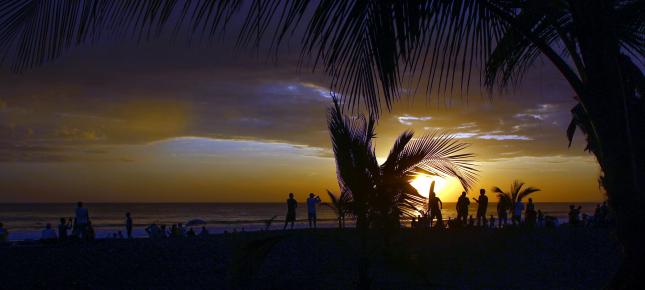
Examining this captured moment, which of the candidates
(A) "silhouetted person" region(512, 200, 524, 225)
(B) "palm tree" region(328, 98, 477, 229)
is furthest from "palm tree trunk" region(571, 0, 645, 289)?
(A) "silhouetted person" region(512, 200, 524, 225)

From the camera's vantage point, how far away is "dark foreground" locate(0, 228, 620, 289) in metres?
12.9

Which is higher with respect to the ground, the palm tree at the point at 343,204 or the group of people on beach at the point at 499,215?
the palm tree at the point at 343,204

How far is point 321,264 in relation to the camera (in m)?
15.6

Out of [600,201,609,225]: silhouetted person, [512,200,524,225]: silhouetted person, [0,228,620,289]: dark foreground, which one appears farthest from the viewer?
[600,201,609,225]: silhouetted person

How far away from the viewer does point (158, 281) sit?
45.1ft

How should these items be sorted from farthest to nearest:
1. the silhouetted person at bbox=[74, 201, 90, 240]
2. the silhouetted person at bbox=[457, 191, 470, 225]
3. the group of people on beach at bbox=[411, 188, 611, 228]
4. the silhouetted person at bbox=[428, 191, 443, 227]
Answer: the silhouetted person at bbox=[457, 191, 470, 225] < the group of people on beach at bbox=[411, 188, 611, 228] < the silhouetted person at bbox=[74, 201, 90, 240] < the silhouetted person at bbox=[428, 191, 443, 227]

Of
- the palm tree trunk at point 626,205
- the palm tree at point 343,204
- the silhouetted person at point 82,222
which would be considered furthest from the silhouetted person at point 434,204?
the silhouetted person at point 82,222

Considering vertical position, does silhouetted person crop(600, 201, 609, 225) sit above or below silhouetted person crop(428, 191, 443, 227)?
below

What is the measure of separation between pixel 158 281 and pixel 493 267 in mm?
8953

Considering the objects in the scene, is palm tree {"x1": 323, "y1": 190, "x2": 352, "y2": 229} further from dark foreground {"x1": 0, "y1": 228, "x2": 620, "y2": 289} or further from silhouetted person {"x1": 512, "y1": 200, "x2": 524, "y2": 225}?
silhouetted person {"x1": 512, "y1": 200, "x2": 524, "y2": 225}

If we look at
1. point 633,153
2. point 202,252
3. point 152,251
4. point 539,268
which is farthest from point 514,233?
point 633,153

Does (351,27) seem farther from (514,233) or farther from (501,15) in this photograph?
(514,233)

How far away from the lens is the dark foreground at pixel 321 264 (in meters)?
12.9

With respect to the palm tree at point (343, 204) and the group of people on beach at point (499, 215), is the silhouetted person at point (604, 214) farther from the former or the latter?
the palm tree at point (343, 204)
